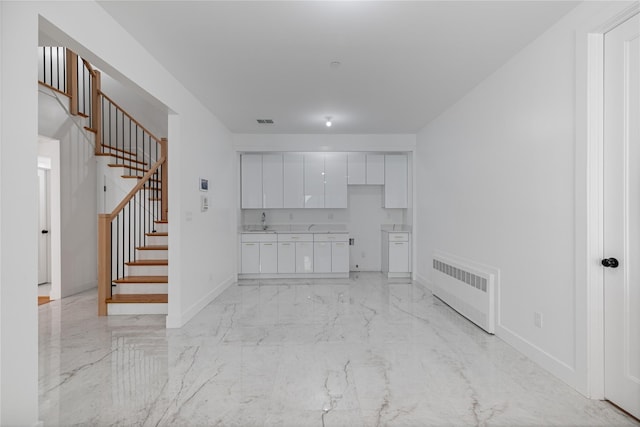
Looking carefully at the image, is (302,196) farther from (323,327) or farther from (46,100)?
(46,100)

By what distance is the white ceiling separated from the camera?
251cm

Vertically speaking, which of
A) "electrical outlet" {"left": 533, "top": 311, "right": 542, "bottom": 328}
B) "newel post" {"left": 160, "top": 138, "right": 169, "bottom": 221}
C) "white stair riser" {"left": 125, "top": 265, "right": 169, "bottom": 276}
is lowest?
"electrical outlet" {"left": 533, "top": 311, "right": 542, "bottom": 328}

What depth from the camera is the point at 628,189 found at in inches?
85.7

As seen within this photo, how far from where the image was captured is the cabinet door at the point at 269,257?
661 cm

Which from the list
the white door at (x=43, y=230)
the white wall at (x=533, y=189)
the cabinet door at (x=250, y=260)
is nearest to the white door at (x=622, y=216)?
the white wall at (x=533, y=189)

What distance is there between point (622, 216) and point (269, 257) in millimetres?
5284

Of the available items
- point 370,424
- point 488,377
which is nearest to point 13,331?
point 370,424

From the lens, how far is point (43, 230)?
6.09m

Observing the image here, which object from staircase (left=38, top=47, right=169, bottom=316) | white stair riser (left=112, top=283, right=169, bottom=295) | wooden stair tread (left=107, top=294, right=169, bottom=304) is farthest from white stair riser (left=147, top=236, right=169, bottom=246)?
wooden stair tread (left=107, top=294, right=169, bottom=304)

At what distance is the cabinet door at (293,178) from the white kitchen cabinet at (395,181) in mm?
1660

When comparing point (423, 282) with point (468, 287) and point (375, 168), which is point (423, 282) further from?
point (375, 168)

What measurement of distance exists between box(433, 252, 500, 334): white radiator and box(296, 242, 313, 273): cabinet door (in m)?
2.39

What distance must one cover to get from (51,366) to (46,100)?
3.81m

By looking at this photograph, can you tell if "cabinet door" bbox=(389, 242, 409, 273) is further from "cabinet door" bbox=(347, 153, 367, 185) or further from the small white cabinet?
"cabinet door" bbox=(347, 153, 367, 185)
